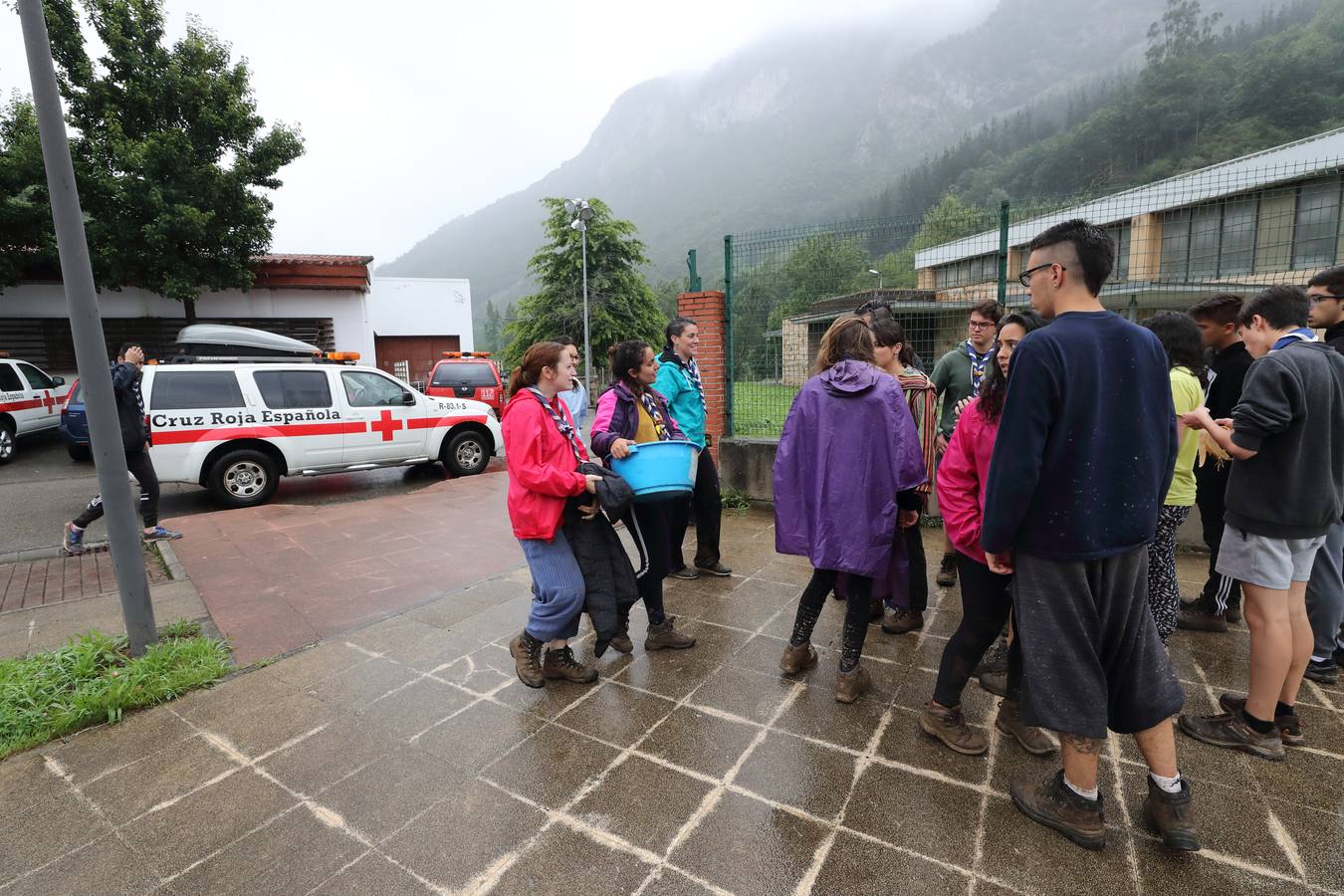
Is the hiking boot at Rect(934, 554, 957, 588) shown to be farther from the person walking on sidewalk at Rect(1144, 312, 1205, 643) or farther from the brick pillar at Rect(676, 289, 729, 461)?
the brick pillar at Rect(676, 289, 729, 461)

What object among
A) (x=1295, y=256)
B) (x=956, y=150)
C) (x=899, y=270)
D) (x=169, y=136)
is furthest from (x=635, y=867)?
(x=956, y=150)

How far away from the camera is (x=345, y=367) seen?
8914mm

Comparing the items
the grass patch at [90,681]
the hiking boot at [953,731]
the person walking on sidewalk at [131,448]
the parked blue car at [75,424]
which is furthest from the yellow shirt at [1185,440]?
the parked blue car at [75,424]

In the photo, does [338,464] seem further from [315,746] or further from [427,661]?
[315,746]

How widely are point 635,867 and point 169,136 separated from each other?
56.1 ft

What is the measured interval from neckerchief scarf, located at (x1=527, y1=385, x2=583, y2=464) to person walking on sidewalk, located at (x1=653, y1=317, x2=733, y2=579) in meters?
0.87

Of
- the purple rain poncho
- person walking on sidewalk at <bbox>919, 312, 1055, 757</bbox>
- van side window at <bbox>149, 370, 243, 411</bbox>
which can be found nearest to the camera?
person walking on sidewalk at <bbox>919, 312, 1055, 757</bbox>

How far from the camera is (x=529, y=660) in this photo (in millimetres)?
3254

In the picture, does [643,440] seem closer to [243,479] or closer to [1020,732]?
[1020,732]

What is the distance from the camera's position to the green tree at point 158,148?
43.4 feet

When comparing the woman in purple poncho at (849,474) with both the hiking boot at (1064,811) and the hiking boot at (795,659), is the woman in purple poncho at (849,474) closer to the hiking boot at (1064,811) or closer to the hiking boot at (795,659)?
the hiking boot at (795,659)

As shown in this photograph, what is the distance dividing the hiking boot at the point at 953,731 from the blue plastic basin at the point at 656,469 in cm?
144

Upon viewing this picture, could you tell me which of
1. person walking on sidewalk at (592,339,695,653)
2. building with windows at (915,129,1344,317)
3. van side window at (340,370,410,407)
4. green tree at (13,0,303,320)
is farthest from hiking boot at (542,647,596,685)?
green tree at (13,0,303,320)

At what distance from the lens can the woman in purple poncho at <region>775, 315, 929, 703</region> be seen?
279cm
